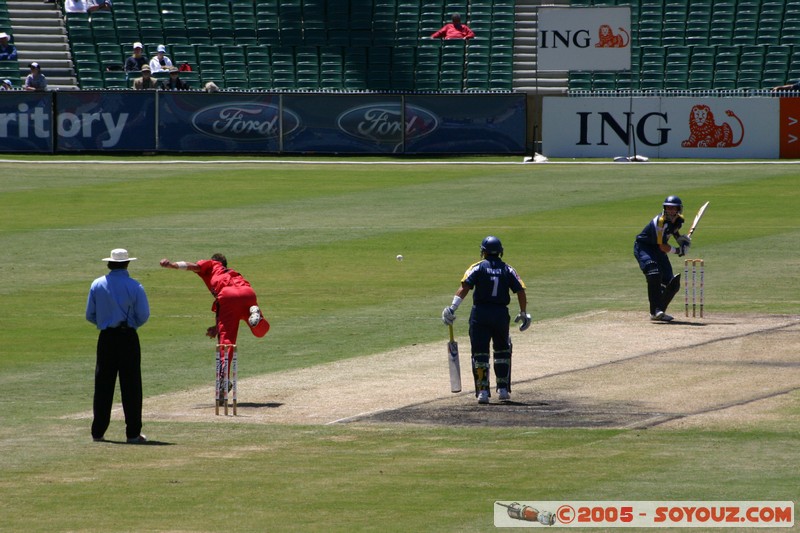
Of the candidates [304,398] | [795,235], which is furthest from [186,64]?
[304,398]

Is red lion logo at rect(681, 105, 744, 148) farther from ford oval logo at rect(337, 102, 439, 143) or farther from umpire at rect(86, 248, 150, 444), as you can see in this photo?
umpire at rect(86, 248, 150, 444)

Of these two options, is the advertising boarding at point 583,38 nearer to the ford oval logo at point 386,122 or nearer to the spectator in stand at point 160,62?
the ford oval logo at point 386,122

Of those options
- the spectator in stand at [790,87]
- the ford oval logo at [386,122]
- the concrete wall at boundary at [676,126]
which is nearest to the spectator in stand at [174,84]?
the ford oval logo at [386,122]

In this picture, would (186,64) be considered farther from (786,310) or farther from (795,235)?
(786,310)

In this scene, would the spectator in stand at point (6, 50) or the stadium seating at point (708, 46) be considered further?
the spectator in stand at point (6, 50)

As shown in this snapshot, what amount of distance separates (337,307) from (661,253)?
5.28 metres

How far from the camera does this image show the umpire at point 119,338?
1388cm

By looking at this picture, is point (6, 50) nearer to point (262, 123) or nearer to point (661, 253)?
point (262, 123)

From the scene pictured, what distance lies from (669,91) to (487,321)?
3026 centimetres

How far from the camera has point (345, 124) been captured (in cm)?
4466

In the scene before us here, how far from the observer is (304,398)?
1639cm

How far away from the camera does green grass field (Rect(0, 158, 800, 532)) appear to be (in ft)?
38.1

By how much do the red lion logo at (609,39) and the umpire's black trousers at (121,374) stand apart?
32.9 m

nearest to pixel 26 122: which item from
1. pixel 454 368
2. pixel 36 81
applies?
pixel 36 81
